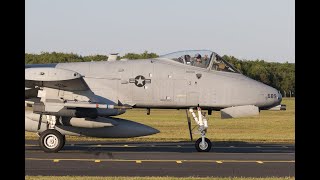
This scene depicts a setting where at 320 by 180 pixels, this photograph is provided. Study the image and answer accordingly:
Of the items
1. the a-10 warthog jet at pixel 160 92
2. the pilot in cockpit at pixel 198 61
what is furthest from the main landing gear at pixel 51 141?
the pilot in cockpit at pixel 198 61

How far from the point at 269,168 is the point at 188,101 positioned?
606 centimetres

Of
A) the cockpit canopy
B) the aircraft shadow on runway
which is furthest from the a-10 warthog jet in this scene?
the aircraft shadow on runway

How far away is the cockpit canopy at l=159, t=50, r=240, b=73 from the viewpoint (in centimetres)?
2134

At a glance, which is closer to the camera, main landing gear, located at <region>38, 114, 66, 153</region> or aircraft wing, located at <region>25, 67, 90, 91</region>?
aircraft wing, located at <region>25, 67, 90, 91</region>

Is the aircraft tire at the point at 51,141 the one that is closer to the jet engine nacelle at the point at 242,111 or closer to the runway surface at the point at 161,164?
the runway surface at the point at 161,164

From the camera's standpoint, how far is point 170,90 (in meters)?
21.0

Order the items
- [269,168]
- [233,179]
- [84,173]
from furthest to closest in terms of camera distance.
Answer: [269,168], [84,173], [233,179]

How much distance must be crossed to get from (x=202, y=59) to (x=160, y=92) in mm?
1848

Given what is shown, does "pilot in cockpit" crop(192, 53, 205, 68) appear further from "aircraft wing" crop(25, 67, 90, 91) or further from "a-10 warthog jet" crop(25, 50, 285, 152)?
"aircraft wing" crop(25, 67, 90, 91)

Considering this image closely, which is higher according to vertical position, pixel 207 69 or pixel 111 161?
pixel 207 69
